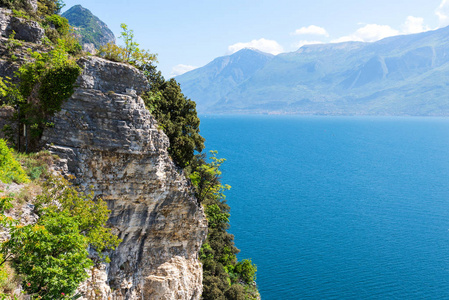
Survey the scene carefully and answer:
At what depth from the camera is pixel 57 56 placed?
779 inches

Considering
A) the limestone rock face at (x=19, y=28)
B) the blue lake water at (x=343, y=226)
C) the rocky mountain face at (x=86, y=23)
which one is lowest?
the blue lake water at (x=343, y=226)

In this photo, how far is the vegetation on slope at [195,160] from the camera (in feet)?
81.7

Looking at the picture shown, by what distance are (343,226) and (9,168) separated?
201 ft

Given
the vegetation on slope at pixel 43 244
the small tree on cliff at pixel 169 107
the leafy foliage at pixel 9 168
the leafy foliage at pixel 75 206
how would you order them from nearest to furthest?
1. the vegetation on slope at pixel 43 244
2. the leafy foliage at pixel 9 168
3. the leafy foliage at pixel 75 206
4. the small tree on cliff at pixel 169 107

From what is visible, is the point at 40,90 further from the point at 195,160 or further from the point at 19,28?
the point at 195,160

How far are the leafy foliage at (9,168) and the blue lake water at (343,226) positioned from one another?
120ft

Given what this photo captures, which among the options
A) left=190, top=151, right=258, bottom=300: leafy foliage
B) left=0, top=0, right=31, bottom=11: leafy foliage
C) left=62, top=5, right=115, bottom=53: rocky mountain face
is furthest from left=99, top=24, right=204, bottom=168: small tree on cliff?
left=62, top=5, right=115, bottom=53: rocky mountain face

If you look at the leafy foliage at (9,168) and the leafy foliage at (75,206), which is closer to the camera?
the leafy foliage at (9,168)

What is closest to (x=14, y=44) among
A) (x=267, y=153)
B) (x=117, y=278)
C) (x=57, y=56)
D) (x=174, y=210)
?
(x=57, y=56)

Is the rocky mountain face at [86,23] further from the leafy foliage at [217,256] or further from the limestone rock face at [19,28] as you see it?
the leafy foliage at [217,256]

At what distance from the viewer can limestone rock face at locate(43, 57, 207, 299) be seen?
64.3ft

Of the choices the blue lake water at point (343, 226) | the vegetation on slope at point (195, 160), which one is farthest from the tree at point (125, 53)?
the blue lake water at point (343, 226)

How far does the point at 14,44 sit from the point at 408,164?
426 feet

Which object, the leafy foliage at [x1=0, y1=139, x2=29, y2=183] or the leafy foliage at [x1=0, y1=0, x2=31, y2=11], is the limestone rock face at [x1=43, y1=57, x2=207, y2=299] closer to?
the leafy foliage at [x1=0, y1=139, x2=29, y2=183]
